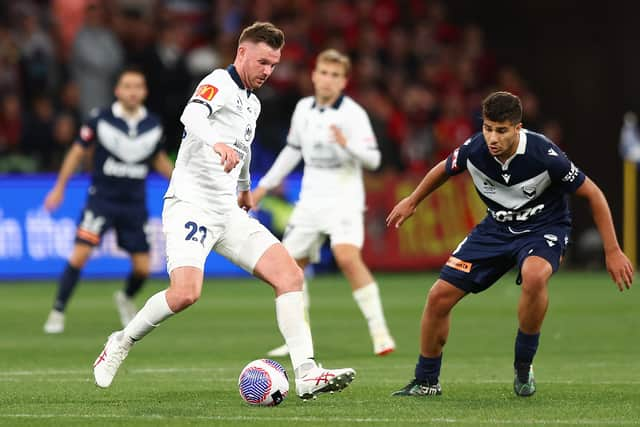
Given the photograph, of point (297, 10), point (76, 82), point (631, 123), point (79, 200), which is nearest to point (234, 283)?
point (79, 200)

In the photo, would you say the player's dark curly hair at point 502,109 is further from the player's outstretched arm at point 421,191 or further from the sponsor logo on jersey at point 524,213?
the sponsor logo on jersey at point 524,213

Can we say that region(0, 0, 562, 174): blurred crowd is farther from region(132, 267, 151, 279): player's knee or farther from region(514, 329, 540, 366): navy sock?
region(514, 329, 540, 366): navy sock

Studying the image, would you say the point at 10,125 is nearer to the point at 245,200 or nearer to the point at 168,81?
the point at 168,81

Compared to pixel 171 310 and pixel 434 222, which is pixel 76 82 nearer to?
pixel 434 222

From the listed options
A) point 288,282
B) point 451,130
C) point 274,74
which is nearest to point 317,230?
point 288,282

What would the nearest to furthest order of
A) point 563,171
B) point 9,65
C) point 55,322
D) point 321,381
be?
point 321,381, point 563,171, point 55,322, point 9,65

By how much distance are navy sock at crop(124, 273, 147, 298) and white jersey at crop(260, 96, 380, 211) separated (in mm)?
2604

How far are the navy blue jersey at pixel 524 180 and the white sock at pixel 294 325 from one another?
1.30 m

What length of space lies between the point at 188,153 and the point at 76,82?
1300 centimetres

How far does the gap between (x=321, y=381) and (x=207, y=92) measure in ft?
6.17

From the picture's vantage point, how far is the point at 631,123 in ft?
74.8

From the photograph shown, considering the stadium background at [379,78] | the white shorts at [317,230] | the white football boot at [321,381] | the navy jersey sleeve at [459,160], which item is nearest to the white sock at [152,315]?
the white football boot at [321,381]

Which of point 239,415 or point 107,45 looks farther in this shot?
point 107,45

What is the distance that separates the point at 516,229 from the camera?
8.69 m
